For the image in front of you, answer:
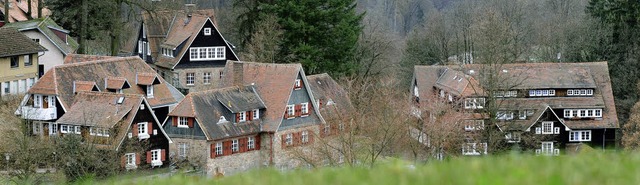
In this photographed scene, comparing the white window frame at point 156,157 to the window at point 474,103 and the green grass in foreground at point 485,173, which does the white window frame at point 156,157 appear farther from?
the green grass in foreground at point 485,173

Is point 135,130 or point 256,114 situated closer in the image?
point 135,130

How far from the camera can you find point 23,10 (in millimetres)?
67562

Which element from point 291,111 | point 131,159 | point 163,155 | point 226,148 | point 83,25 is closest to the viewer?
point 131,159

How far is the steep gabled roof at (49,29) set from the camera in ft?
157

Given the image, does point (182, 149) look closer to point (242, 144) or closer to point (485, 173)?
point (242, 144)

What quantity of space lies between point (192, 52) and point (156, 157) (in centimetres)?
1462

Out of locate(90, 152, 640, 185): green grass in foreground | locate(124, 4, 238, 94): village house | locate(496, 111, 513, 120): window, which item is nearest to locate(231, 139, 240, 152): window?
locate(124, 4, 238, 94): village house

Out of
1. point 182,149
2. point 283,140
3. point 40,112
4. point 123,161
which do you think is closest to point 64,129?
point 40,112

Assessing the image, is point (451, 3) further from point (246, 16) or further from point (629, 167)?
point (629, 167)

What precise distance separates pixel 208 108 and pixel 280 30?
43.5 ft

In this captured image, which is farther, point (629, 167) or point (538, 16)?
point (538, 16)

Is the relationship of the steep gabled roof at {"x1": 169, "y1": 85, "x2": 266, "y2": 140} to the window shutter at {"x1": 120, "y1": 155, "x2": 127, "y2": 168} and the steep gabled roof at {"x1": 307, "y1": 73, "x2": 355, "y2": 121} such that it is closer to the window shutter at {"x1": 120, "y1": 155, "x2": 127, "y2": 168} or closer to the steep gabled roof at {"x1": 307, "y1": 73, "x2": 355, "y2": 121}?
the steep gabled roof at {"x1": 307, "y1": 73, "x2": 355, "y2": 121}

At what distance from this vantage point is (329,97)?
4569 centimetres

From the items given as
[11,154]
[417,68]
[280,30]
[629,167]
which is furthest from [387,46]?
[629,167]
